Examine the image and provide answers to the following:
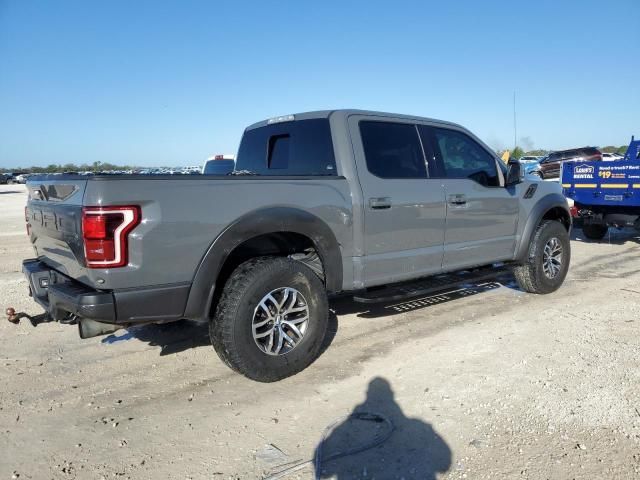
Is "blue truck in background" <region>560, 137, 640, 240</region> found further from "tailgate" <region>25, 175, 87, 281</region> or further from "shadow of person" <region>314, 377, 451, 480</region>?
"tailgate" <region>25, 175, 87, 281</region>

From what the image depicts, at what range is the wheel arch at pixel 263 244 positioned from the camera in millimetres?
3209

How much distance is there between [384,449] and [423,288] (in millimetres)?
2999

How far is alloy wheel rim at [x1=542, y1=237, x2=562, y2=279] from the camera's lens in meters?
5.79

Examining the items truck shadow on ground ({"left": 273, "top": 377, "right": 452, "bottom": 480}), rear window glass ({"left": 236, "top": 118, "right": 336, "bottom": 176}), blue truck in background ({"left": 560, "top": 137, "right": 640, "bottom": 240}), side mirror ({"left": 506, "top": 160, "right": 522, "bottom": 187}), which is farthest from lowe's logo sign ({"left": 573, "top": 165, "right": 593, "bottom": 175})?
truck shadow on ground ({"left": 273, "top": 377, "right": 452, "bottom": 480})

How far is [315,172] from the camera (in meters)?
4.23

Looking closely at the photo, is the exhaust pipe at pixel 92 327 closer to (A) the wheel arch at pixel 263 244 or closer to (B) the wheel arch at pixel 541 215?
(A) the wheel arch at pixel 263 244

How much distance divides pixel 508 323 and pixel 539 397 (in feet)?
5.35

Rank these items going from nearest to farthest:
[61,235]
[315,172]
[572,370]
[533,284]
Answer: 1. [61,235]
2. [572,370]
3. [315,172]
4. [533,284]

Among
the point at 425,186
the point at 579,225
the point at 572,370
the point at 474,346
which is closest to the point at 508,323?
the point at 474,346

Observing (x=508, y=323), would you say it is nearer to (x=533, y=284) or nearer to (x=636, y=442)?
(x=533, y=284)

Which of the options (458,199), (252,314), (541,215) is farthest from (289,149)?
(541,215)

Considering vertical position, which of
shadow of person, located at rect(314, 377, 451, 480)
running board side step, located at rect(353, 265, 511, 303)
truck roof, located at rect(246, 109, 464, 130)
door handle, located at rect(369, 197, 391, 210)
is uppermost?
truck roof, located at rect(246, 109, 464, 130)

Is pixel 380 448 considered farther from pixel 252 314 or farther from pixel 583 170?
pixel 583 170

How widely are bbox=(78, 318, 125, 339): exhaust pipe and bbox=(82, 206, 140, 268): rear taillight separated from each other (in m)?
0.44
